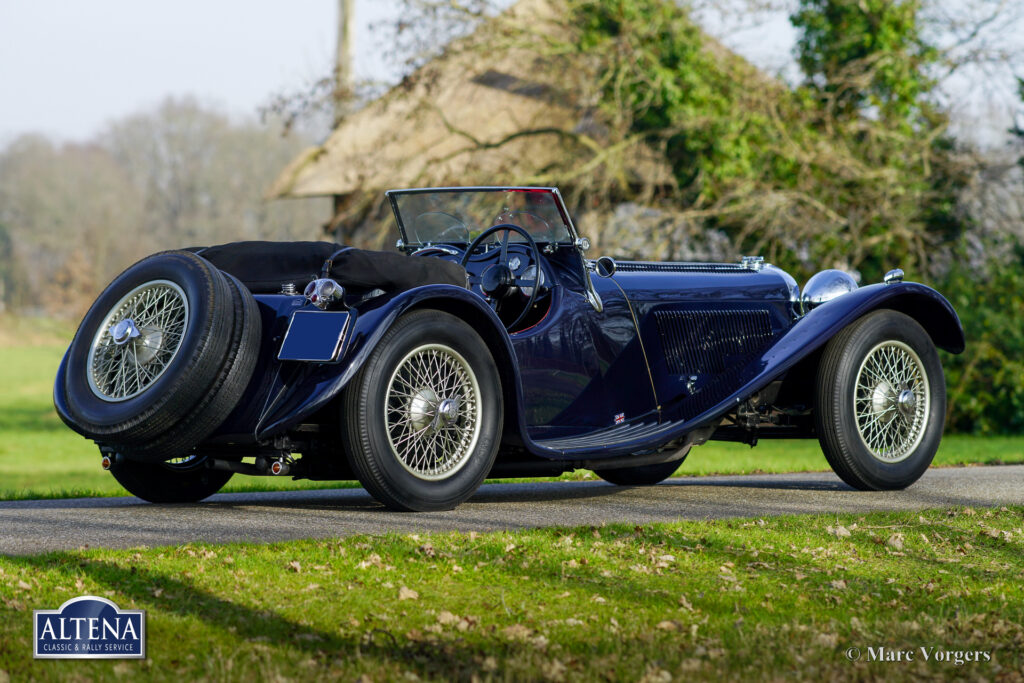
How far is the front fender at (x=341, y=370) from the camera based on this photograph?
→ 18.2 feet

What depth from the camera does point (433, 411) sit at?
5.95m

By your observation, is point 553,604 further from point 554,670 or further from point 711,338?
point 711,338

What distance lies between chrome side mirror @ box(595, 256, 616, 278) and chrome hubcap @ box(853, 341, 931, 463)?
163cm

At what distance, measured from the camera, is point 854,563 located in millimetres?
5027

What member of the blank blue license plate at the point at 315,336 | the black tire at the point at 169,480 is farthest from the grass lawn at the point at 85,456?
the blank blue license plate at the point at 315,336

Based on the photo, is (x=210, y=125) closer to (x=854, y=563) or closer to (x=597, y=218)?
(x=597, y=218)

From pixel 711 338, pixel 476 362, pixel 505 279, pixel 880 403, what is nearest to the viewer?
pixel 476 362

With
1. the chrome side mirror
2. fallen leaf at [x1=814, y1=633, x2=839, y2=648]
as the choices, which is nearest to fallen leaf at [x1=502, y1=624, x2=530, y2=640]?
fallen leaf at [x1=814, y1=633, x2=839, y2=648]

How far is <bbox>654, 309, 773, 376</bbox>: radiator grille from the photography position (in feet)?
24.7

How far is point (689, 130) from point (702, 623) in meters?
15.0

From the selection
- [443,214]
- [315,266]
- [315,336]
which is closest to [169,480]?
[315,266]

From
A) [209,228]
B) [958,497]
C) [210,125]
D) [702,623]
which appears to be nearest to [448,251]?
[958,497]

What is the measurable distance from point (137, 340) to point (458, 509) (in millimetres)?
1854

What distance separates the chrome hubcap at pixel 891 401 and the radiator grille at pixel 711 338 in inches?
29.8
